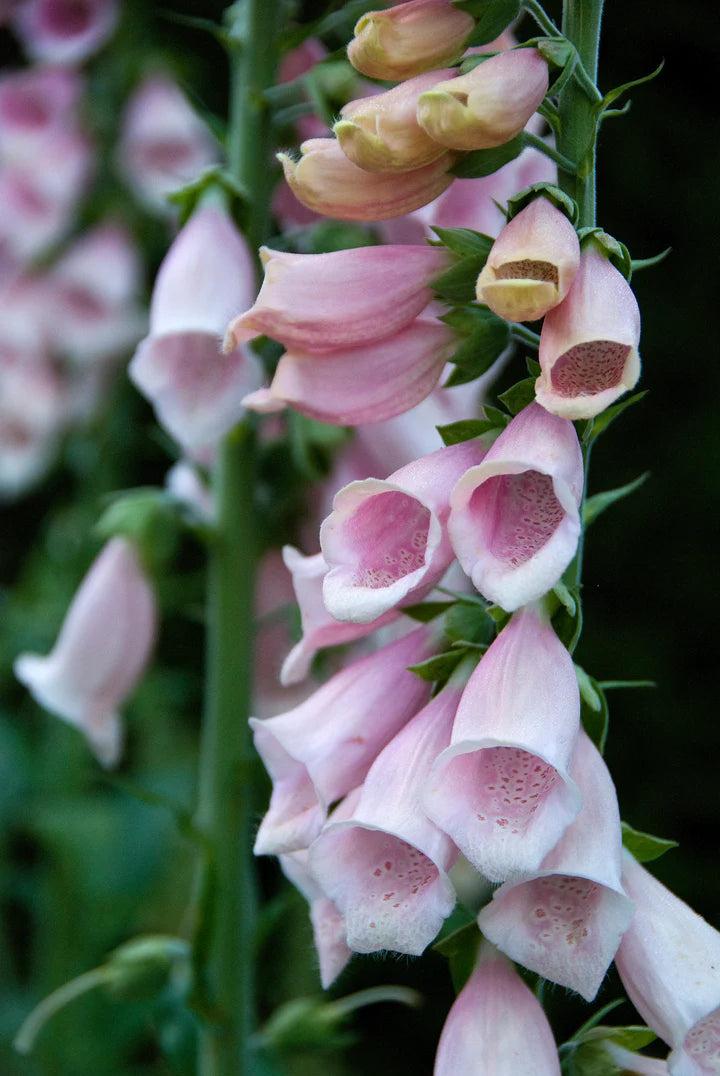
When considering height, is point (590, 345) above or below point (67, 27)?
above

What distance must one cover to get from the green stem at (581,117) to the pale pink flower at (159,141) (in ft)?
3.51

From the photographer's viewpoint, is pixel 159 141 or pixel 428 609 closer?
pixel 428 609

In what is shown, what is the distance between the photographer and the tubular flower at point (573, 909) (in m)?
0.49

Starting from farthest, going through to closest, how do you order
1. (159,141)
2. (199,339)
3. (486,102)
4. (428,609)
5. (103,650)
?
(159,141) → (103,650) → (199,339) → (428,609) → (486,102)

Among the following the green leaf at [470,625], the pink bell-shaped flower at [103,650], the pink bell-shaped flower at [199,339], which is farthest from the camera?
the pink bell-shaped flower at [103,650]

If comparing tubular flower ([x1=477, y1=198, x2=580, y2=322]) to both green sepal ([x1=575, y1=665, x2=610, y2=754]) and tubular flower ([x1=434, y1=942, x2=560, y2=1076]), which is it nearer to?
green sepal ([x1=575, y1=665, x2=610, y2=754])

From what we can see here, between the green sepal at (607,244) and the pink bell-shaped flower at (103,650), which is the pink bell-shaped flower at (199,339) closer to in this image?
the pink bell-shaped flower at (103,650)

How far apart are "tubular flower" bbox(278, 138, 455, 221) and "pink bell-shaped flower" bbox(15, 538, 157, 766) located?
48 centimetres

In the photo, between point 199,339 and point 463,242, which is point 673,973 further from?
point 199,339

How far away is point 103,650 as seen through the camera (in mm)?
978

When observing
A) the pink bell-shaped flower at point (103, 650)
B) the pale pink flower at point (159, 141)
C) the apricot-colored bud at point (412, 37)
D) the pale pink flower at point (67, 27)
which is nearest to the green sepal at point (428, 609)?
the apricot-colored bud at point (412, 37)

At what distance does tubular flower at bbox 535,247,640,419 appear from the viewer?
0.48 meters

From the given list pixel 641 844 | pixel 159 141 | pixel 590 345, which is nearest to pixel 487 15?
pixel 590 345

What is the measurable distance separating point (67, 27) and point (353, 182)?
1198 mm
